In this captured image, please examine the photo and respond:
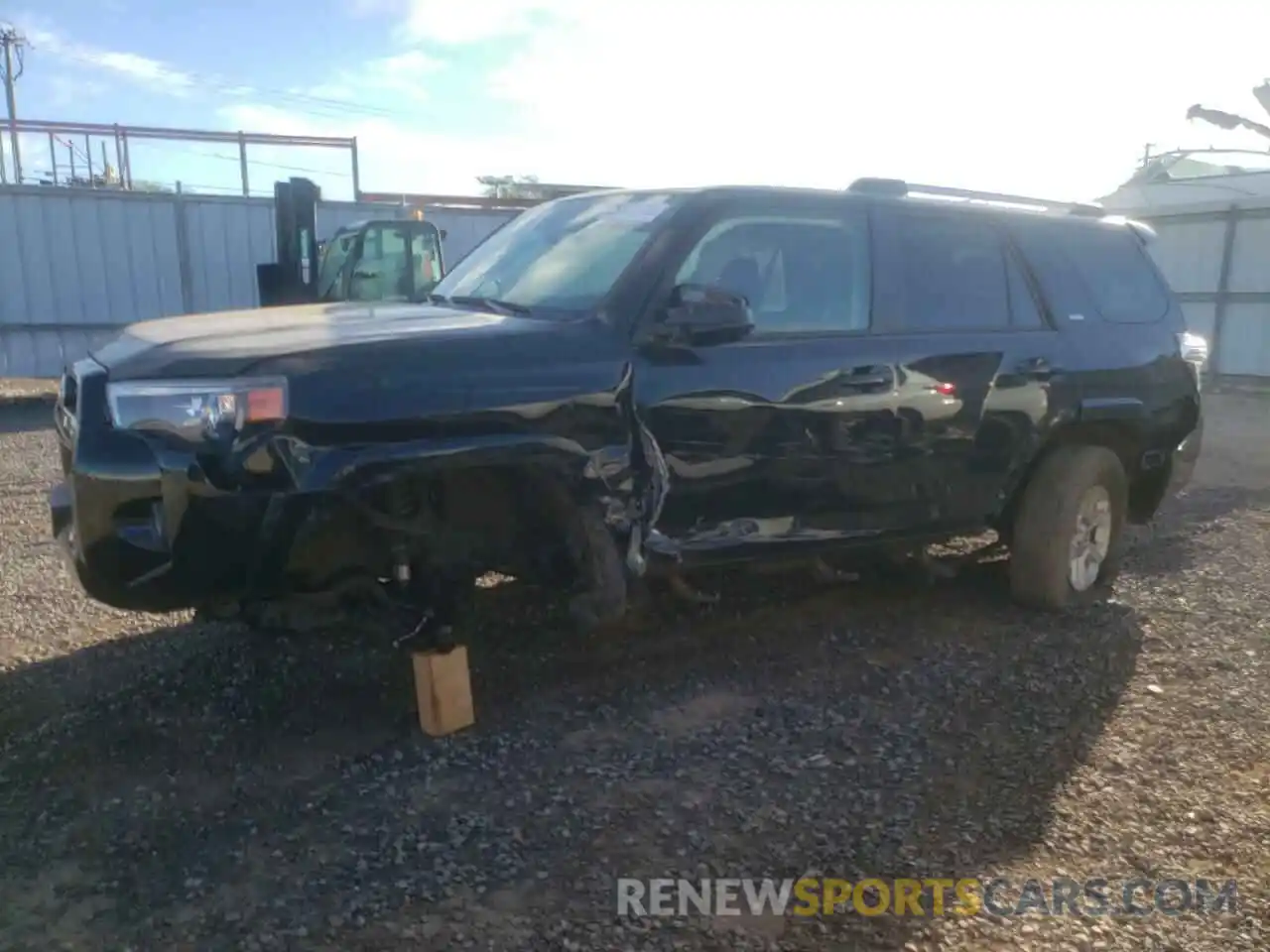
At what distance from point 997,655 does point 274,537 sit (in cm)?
306

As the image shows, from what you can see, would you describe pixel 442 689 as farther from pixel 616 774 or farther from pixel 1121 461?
pixel 1121 461

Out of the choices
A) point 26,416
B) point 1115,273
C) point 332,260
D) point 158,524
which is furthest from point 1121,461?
point 26,416

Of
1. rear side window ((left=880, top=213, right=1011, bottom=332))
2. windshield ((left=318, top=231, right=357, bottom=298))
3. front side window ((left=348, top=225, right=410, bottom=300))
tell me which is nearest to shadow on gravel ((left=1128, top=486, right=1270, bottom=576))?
rear side window ((left=880, top=213, right=1011, bottom=332))

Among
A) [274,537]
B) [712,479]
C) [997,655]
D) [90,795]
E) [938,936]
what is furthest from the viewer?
[997,655]

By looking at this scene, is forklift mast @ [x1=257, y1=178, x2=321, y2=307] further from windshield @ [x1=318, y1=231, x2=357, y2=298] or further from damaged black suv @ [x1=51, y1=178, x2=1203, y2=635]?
damaged black suv @ [x1=51, y1=178, x2=1203, y2=635]

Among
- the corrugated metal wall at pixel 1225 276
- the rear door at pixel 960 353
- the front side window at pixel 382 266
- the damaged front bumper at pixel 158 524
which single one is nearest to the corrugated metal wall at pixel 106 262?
the front side window at pixel 382 266

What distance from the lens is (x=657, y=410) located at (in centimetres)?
370

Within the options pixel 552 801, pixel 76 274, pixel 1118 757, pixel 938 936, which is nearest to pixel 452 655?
pixel 552 801

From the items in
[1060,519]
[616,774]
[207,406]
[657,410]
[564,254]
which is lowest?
[616,774]

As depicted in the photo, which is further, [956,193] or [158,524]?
[956,193]

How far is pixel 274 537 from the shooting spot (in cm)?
308

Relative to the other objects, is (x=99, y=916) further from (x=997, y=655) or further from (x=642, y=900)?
(x=997, y=655)

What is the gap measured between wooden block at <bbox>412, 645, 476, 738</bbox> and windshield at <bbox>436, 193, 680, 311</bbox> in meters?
1.30

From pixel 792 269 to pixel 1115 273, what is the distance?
210 cm
